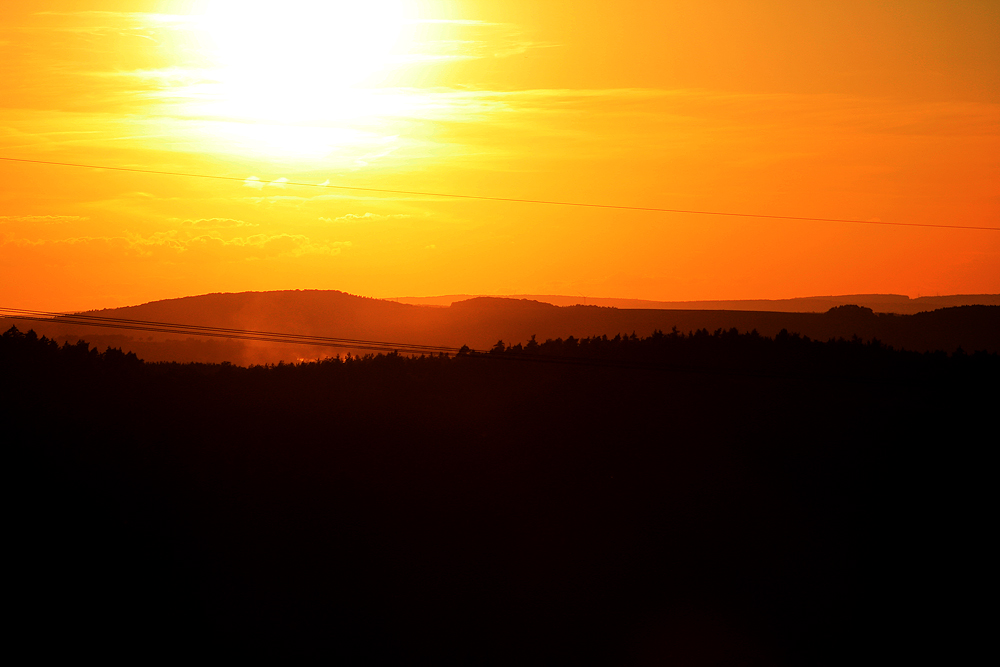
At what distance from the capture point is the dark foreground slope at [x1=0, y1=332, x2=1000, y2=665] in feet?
134

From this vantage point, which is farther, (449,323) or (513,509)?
(449,323)

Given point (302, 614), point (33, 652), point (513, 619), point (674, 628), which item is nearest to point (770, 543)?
point (674, 628)

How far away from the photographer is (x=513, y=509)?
167 feet

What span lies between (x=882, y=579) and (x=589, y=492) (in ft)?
50.5

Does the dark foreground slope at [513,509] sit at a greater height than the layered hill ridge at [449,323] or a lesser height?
lesser

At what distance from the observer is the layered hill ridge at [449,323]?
13288cm

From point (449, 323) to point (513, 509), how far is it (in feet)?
375

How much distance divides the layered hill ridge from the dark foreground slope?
215 ft

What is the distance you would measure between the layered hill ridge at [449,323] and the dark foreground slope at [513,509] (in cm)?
6552

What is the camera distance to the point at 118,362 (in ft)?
214

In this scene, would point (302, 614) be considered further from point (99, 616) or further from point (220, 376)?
point (220, 376)

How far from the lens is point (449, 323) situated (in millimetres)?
164125

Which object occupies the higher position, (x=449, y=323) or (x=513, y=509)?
(x=449, y=323)

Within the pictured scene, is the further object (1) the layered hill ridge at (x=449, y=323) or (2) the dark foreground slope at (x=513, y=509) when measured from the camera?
(1) the layered hill ridge at (x=449, y=323)
